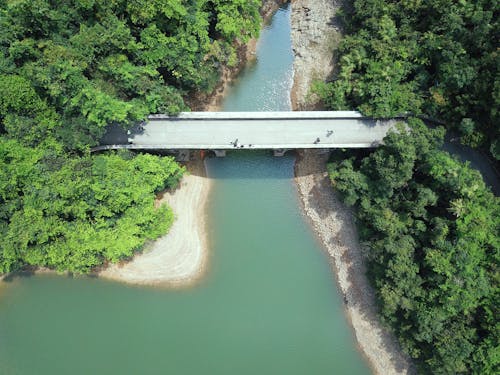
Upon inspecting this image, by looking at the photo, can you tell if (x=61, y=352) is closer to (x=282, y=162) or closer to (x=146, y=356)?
(x=146, y=356)

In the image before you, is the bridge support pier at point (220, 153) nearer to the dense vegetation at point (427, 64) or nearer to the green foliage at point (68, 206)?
the green foliage at point (68, 206)

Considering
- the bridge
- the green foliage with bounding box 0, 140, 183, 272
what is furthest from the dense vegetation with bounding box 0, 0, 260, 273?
the bridge

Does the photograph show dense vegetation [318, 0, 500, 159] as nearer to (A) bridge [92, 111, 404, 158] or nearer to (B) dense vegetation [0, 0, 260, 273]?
(A) bridge [92, 111, 404, 158]

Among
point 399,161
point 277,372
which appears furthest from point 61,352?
point 399,161

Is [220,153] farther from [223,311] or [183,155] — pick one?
[223,311]

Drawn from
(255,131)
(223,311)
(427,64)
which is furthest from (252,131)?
(223,311)

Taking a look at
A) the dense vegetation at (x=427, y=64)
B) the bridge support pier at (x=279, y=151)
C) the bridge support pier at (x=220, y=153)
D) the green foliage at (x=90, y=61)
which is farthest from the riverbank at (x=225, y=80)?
the dense vegetation at (x=427, y=64)
